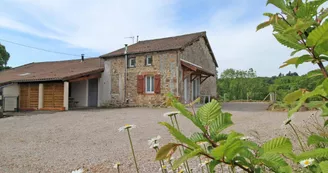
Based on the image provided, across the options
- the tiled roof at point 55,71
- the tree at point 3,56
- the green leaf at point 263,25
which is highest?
the tree at point 3,56

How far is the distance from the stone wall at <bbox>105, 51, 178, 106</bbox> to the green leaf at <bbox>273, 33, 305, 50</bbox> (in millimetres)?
14669

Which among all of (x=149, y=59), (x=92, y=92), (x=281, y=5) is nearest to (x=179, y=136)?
(x=281, y=5)

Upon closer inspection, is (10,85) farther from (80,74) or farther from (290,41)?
(290,41)

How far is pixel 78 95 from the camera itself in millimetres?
19484

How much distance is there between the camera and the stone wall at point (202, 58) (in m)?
17.6

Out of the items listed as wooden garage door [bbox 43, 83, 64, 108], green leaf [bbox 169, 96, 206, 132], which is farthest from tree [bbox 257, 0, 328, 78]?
wooden garage door [bbox 43, 83, 64, 108]

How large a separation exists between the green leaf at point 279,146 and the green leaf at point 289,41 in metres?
0.25

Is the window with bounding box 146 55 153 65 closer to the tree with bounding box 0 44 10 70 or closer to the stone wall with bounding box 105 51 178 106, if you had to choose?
the stone wall with bounding box 105 51 178 106

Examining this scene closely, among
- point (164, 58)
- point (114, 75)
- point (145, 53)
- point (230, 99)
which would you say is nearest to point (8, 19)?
point (114, 75)

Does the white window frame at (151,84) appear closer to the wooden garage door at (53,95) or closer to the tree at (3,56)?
the wooden garage door at (53,95)

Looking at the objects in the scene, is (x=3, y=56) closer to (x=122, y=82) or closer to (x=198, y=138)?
(x=122, y=82)

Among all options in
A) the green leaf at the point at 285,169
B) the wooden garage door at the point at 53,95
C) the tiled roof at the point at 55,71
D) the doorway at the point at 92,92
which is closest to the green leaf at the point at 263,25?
the green leaf at the point at 285,169

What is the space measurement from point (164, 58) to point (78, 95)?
802cm

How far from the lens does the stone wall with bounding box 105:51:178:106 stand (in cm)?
1636
